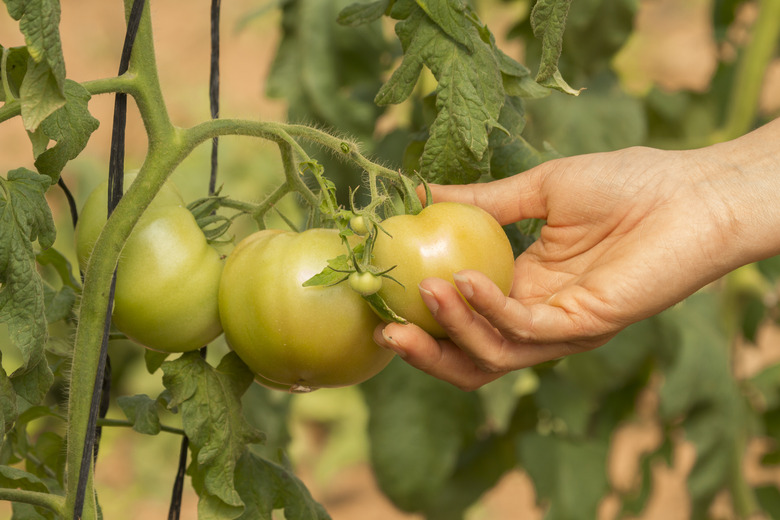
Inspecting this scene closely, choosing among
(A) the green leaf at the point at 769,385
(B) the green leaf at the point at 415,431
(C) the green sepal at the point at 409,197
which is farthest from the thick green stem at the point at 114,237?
(A) the green leaf at the point at 769,385

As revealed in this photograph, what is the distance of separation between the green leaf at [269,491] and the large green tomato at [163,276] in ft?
0.63

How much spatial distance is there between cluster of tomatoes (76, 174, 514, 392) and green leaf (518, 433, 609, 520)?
105 cm

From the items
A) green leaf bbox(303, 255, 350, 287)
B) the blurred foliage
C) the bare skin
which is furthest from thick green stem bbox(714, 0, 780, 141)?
green leaf bbox(303, 255, 350, 287)

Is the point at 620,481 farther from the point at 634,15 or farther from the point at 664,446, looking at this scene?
the point at 634,15

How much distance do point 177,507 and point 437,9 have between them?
0.62m

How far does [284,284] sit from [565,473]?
1240mm

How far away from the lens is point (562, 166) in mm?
968

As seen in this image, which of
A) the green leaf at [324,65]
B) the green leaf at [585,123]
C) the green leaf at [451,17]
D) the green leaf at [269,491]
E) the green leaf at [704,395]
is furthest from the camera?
the green leaf at [704,395]

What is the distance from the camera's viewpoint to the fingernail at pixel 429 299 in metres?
0.74

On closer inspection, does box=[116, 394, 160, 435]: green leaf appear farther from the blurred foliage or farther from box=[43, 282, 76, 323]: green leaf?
the blurred foliage

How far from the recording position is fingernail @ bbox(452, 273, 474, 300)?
73cm

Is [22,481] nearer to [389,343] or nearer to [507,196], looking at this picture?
[389,343]

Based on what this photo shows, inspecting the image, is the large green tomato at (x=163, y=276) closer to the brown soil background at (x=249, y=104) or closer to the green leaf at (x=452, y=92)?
the green leaf at (x=452, y=92)

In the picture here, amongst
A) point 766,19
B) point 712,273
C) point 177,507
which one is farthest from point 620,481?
point 177,507
